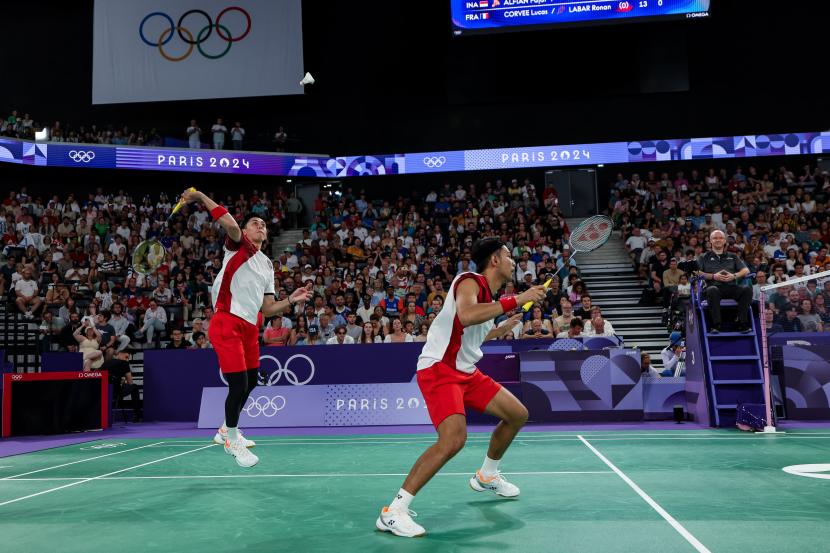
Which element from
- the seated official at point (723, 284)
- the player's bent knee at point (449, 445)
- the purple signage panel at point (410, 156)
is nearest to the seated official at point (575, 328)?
the seated official at point (723, 284)

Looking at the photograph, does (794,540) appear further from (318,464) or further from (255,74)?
(255,74)

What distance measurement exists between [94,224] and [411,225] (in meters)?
10.1

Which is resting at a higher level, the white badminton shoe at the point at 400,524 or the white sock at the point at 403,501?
the white sock at the point at 403,501

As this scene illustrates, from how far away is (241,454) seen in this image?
23.0 ft

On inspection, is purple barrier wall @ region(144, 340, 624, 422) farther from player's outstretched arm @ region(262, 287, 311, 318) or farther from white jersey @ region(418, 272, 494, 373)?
white jersey @ region(418, 272, 494, 373)

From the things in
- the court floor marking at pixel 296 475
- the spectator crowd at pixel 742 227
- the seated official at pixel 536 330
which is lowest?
the court floor marking at pixel 296 475

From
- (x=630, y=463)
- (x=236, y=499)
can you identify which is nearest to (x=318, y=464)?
(x=236, y=499)

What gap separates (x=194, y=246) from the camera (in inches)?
922

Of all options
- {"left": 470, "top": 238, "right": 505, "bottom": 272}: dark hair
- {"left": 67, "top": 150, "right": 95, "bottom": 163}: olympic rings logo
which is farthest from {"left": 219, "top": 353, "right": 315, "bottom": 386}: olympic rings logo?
{"left": 67, "top": 150, "right": 95, "bottom": 163}: olympic rings logo

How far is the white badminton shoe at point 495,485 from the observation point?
5797mm

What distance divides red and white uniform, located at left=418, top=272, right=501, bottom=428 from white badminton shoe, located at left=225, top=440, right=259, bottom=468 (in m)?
2.56

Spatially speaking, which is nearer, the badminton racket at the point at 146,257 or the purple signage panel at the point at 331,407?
the badminton racket at the point at 146,257

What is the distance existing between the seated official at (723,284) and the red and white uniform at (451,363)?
6.71m

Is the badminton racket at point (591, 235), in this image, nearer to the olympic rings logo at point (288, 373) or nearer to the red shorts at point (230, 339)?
the red shorts at point (230, 339)
